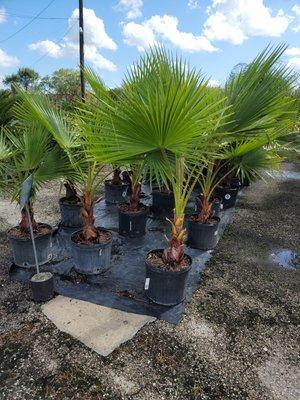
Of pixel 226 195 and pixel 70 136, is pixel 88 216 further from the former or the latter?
pixel 226 195

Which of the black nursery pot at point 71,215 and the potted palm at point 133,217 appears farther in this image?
the black nursery pot at point 71,215

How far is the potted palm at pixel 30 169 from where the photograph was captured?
9.50ft

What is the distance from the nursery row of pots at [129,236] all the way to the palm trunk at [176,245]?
0.13 metres

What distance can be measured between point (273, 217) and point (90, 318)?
377 cm

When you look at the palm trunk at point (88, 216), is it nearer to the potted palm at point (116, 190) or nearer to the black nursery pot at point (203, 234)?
the black nursery pot at point (203, 234)

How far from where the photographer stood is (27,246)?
134 inches

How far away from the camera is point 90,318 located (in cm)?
276

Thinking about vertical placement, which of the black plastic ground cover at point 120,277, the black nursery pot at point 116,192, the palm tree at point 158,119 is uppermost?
the palm tree at point 158,119

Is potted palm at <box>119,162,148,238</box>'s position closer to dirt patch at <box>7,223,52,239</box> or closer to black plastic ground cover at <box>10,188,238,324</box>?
black plastic ground cover at <box>10,188,238,324</box>

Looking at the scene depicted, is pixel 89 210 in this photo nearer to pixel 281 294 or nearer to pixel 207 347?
pixel 207 347

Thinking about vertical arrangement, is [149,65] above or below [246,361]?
above

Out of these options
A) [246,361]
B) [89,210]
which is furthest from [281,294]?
[89,210]

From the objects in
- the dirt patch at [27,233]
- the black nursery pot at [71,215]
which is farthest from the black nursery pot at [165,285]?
the black nursery pot at [71,215]

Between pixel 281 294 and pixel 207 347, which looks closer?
pixel 207 347
